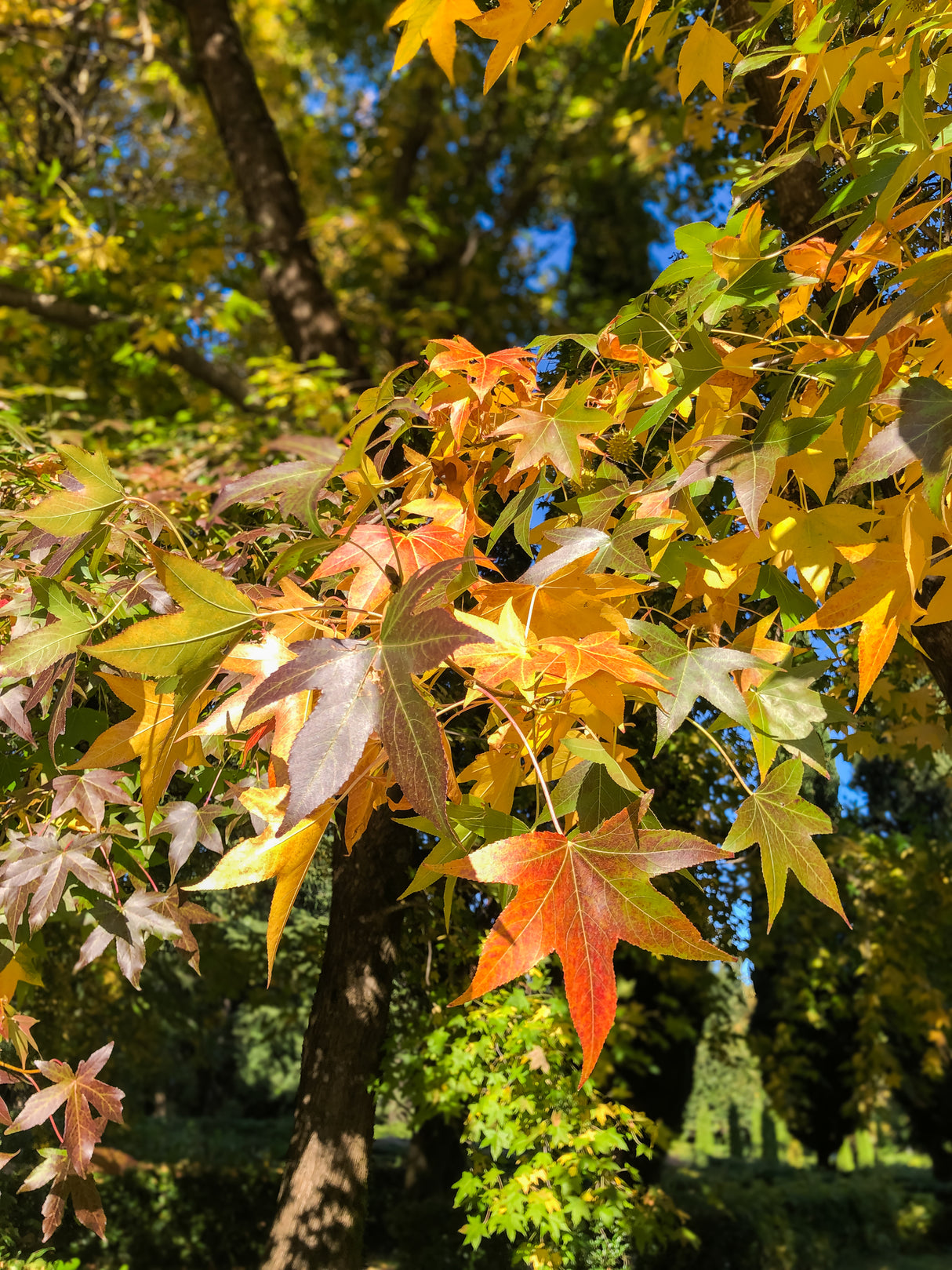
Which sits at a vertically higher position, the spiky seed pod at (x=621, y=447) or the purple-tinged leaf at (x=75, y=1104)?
the spiky seed pod at (x=621, y=447)

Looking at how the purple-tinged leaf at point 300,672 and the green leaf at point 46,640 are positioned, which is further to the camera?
the green leaf at point 46,640

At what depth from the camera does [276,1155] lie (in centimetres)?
931

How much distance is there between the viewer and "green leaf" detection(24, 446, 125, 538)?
1234mm

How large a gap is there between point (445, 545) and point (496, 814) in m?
0.34

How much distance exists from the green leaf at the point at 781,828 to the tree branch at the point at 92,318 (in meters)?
5.22

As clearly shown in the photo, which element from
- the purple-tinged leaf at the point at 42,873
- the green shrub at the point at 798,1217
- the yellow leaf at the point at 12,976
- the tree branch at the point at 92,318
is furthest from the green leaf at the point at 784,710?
the tree branch at the point at 92,318

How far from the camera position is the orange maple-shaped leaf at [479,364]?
1325mm

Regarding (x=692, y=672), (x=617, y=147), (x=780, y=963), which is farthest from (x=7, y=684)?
(x=617, y=147)

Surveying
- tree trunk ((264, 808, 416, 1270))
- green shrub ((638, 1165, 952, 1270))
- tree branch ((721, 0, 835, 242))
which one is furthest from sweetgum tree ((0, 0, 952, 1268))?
green shrub ((638, 1165, 952, 1270))

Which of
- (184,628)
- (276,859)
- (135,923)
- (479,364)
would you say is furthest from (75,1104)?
(479,364)

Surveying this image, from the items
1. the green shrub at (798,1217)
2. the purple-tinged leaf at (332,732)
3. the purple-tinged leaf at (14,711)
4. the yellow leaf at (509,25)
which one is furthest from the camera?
the green shrub at (798,1217)

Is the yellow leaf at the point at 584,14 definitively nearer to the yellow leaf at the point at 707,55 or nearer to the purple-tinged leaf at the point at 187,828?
the yellow leaf at the point at 707,55

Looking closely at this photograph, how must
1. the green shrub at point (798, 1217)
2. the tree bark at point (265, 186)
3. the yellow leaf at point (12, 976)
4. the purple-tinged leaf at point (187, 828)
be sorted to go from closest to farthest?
the purple-tinged leaf at point (187, 828) < the yellow leaf at point (12, 976) < the tree bark at point (265, 186) < the green shrub at point (798, 1217)

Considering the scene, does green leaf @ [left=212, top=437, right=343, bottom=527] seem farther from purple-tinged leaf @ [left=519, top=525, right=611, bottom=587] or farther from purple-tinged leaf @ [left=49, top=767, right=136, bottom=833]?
purple-tinged leaf @ [left=49, top=767, right=136, bottom=833]
